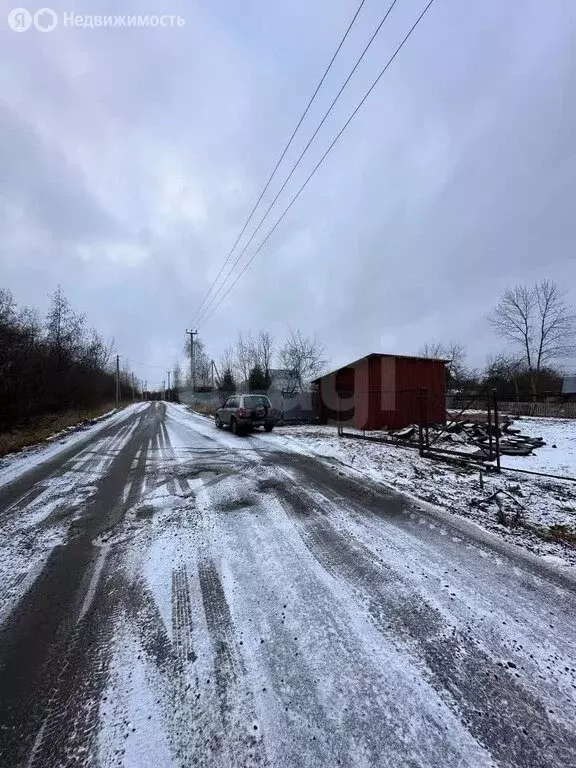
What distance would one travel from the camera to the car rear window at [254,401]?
13.9 meters

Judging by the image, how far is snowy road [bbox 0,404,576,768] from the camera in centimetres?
159

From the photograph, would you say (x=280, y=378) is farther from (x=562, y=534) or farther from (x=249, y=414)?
(x=562, y=534)

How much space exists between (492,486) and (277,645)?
5.00m

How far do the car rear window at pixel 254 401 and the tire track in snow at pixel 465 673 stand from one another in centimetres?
1069

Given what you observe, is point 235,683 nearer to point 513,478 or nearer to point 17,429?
point 513,478

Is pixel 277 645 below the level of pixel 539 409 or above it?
below

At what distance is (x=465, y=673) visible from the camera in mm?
1987

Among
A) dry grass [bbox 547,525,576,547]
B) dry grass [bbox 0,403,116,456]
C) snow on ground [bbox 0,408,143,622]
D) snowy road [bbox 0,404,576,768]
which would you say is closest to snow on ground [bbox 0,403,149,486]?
snow on ground [bbox 0,408,143,622]

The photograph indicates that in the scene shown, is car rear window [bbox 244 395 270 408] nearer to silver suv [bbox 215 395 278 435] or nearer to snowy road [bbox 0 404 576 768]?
silver suv [bbox 215 395 278 435]

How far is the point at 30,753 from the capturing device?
1.54m

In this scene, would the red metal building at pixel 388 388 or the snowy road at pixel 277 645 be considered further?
the red metal building at pixel 388 388

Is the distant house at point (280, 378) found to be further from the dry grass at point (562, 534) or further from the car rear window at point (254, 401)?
the dry grass at point (562, 534)

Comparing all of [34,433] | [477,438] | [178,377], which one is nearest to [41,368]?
[34,433]

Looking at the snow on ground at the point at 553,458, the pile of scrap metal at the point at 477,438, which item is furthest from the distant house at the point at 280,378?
the snow on ground at the point at 553,458
